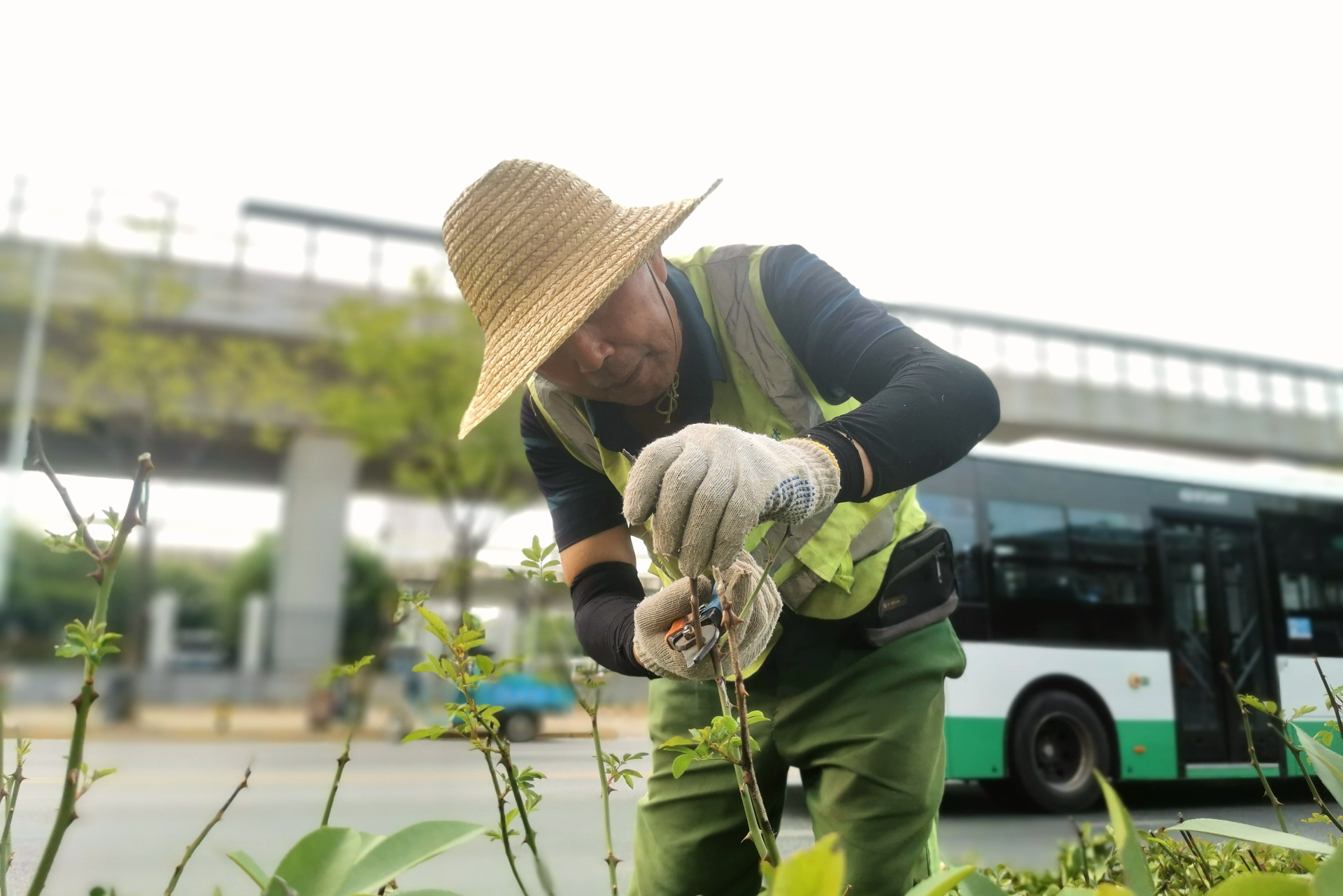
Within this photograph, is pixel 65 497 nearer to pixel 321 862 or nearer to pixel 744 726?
pixel 321 862

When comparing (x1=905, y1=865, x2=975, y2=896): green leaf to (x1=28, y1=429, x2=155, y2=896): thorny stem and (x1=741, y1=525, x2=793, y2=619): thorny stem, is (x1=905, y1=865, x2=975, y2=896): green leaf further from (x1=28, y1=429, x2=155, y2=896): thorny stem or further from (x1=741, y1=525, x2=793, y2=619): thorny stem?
(x1=28, y1=429, x2=155, y2=896): thorny stem

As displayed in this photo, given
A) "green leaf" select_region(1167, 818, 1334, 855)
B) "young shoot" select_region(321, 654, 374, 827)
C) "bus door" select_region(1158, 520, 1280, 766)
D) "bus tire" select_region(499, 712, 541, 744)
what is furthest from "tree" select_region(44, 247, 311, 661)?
"green leaf" select_region(1167, 818, 1334, 855)

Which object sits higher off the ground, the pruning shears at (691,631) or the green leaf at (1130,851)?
the pruning shears at (691,631)

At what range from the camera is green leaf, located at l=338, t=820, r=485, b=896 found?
29.7 inches

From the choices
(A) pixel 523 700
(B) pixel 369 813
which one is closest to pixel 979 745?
(A) pixel 523 700

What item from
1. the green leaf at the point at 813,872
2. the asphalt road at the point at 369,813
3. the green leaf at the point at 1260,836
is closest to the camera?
the green leaf at the point at 813,872

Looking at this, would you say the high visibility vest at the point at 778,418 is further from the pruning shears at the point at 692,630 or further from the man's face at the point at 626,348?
the pruning shears at the point at 692,630

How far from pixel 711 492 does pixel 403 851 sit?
0.44 meters

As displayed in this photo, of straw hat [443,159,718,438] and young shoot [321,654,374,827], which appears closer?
young shoot [321,654,374,827]

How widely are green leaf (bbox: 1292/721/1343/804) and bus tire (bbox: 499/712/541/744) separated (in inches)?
45.7

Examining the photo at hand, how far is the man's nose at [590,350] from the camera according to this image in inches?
54.6

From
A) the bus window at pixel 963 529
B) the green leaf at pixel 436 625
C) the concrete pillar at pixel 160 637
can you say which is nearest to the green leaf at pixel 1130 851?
the green leaf at pixel 436 625

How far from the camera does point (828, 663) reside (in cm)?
161

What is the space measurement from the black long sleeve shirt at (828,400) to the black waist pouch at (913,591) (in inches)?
11.8
